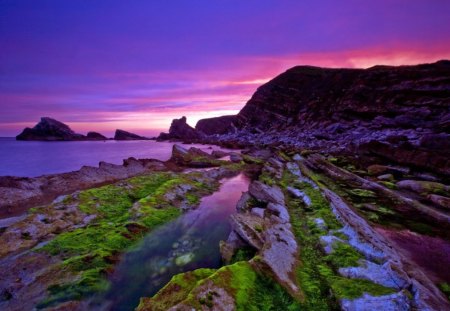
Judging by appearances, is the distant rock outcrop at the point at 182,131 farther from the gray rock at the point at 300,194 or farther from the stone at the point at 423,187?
the stone at the point at 423,187

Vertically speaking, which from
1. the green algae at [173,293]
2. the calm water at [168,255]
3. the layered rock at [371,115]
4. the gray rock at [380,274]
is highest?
the layered rock at [371,115]

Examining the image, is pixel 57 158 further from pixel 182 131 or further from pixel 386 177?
pixel 182 131

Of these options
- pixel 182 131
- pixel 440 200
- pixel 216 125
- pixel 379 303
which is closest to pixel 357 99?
pixel 440 200

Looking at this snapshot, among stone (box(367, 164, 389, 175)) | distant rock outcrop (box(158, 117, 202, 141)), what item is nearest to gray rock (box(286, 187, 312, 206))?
stone (box(367, 164, 389, 175))

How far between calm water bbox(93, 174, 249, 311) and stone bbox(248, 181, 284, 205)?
257 cm

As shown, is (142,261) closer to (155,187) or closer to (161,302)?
(161,302)

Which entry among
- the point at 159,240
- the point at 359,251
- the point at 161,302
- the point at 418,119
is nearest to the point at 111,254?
the point at 159,240

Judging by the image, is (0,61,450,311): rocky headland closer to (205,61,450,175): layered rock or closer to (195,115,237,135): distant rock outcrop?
(205,61,450,175): layered rock

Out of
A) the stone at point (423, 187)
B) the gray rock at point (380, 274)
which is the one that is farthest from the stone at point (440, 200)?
the gray rock at point (380, 274)

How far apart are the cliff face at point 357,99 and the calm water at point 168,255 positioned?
48.3 meters

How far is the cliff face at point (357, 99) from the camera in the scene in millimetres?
63725

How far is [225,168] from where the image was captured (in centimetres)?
4284

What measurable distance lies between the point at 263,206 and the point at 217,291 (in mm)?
12669

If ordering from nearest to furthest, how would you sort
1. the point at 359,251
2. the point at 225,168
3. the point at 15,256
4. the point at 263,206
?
1. the point at 359,251
2. the point at 15,256
3. the point at 263,206
4. the point at 225,168
